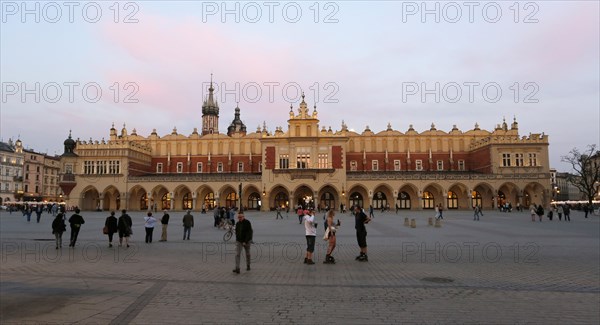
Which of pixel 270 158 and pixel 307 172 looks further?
pixel 270 158

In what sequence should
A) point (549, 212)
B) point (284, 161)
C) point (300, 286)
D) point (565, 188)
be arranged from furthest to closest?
1. point (565, 188)
2. point (284, 161)
3. point (549, 212)
4. point (300, 286)

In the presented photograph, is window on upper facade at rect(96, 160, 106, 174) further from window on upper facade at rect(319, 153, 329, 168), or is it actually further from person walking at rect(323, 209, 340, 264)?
person walking at rect(323, 209, 340, 264)

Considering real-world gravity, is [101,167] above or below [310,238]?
above

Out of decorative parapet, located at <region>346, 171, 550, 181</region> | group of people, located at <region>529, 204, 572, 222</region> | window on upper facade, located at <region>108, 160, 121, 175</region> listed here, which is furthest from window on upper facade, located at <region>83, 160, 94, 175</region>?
group of people, located at <region>529, 204, 572, 222</region>

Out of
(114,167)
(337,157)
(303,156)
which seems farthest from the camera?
(114,167)

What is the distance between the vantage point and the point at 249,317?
645cm

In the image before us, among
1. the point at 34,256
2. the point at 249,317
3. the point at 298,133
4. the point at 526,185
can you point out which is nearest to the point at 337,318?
the point at 249,317

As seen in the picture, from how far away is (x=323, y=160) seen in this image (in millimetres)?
55000

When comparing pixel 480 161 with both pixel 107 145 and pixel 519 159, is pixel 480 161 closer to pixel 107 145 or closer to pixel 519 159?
pixel 519 159

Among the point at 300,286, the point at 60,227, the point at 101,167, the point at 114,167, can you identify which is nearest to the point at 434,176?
the point at 114,167

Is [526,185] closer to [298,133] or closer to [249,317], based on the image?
[298,133]

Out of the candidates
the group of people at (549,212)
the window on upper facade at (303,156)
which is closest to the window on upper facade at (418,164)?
the window on upper facade at (303,156)

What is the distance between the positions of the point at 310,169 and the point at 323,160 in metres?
2.45

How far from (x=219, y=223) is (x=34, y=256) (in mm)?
13089
